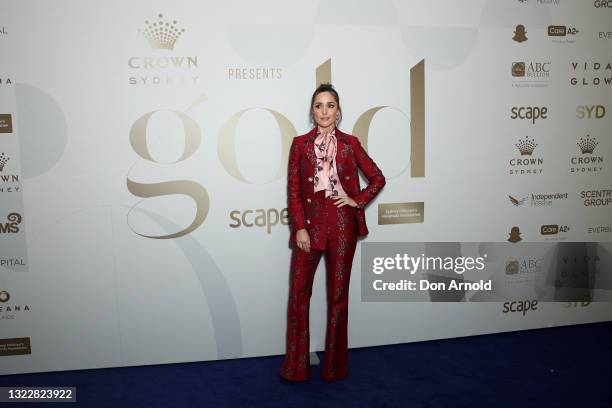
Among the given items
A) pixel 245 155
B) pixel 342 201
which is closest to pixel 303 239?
pixel 342 201

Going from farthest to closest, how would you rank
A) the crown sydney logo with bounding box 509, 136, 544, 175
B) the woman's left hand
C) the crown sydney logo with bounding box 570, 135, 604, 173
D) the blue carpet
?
1. the crown sydney logo with bounding box 570, 135, 604, 173
2. the crown sydney logo with bounding box 509, 136, 544, 175
3. the woman's left hand
4. the blue carpet

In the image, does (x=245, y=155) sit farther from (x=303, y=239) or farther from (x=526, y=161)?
(x=526, y=161)

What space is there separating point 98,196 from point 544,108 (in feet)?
10.7

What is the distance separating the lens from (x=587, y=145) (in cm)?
384

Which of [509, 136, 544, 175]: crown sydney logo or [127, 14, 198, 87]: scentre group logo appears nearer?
[127, 14, 198, 87]: scentre group logo

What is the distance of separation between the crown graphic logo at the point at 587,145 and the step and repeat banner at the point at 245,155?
0.08 meters

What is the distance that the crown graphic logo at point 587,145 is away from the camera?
3832mm

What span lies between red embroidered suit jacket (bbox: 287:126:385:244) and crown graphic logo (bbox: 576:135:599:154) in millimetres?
1843

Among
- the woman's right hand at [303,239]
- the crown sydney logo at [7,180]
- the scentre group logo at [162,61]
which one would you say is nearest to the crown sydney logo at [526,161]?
the woman's right hand at [303,239]

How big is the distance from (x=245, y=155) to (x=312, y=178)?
0.55 m

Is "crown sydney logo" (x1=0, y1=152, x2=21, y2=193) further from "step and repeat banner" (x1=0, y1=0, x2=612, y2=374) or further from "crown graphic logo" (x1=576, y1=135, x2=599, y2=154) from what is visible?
"crown graphic logo" (x1=576, y1=135, x2=599, y2=154)

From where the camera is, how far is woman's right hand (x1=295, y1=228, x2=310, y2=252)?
2.96 meters

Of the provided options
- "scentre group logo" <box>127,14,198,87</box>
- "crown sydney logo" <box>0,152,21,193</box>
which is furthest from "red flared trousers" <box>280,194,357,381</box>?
"crown sydney logo" <box>0,152,21,193</box>

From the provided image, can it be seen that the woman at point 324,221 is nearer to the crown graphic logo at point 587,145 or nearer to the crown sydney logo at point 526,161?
the crown sydney logo at point 526,161
